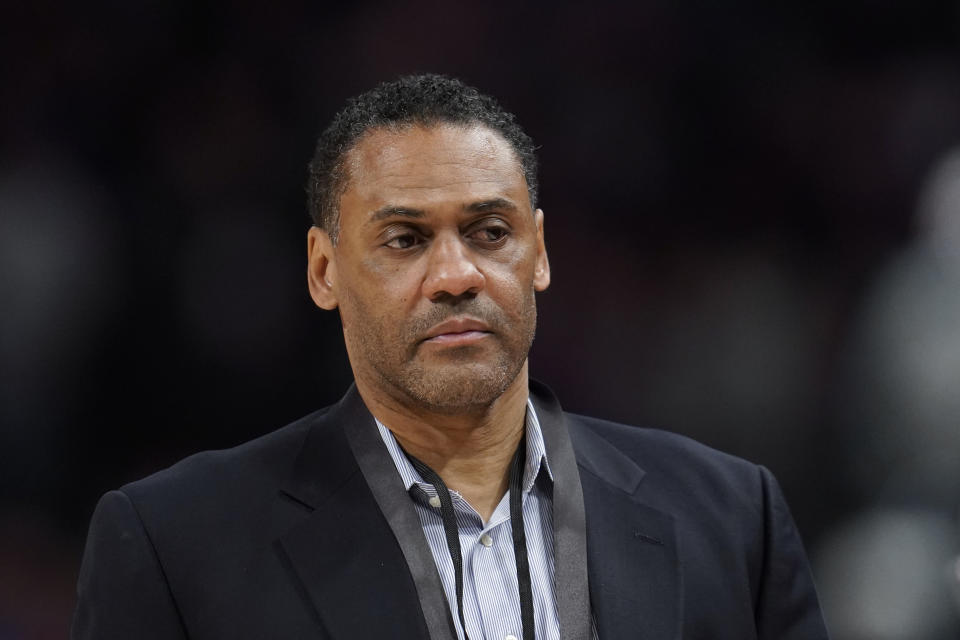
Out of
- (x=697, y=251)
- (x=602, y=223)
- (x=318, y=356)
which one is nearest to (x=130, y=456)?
(x=318, y=356)

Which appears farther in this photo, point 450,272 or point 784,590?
point 784,590

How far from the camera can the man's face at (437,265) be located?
6.39ft

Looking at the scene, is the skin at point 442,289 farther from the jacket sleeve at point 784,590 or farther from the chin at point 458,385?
the jacket sleeve at point 784,590

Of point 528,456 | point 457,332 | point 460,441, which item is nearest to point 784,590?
point 528,456

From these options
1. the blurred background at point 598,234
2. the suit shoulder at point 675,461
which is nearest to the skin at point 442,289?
the suit shoulder at point 675,461

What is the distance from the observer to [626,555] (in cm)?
205

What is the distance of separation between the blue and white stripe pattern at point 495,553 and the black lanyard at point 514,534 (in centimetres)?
1

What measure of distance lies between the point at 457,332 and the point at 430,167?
30 centimetres

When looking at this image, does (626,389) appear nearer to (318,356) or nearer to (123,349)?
(318,356)

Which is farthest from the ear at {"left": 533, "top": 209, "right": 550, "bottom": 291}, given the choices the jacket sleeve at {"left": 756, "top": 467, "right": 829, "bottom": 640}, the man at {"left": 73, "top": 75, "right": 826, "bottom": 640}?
the jacket sleeve at {"left": 756, "top": 467, "right": 829, "bottom": 640}

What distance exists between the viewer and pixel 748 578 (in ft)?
7.04

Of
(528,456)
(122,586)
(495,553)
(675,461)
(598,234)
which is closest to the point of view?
(122,586)

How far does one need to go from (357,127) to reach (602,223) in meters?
1.20

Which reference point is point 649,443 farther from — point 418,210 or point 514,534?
point 418,210
